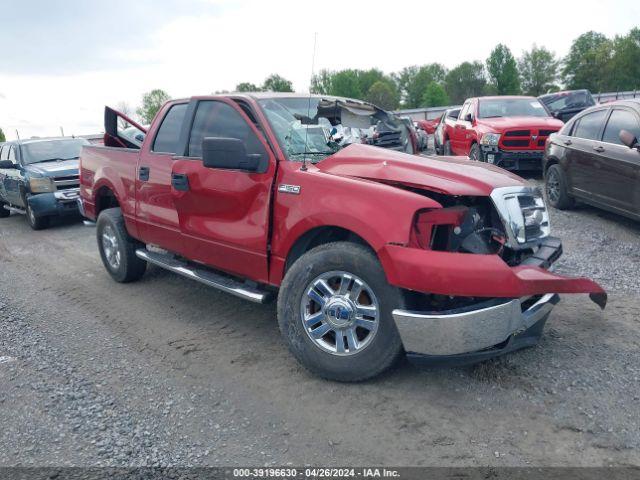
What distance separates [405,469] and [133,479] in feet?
4.57

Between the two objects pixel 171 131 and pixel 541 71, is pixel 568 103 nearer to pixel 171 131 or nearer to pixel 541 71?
pixel 171 131

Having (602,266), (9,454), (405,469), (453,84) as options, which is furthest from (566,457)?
(453,84)

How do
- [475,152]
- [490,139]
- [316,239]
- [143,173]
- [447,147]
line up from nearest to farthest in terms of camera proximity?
[316,239] → [143,173] → [490,139] → [475,152] → [447,147]

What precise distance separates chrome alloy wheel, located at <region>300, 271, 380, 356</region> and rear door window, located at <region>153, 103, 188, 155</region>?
2.21 meters

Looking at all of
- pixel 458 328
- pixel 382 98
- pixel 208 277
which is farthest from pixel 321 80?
pixel 382 98

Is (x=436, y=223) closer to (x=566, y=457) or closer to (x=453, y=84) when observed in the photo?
(x=566, y=457)

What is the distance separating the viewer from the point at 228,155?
3.97 m

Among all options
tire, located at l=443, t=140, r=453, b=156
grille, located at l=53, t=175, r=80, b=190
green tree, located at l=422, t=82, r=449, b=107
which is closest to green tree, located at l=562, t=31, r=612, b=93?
green tree, located at l=422, t=82, r=449, b=107

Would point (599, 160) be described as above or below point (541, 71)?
below

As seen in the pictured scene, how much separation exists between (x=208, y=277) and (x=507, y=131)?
7690 mm

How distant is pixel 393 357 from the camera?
3424mm

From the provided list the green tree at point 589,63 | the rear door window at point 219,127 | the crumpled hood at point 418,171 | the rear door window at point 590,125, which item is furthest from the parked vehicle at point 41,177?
the green tree at point 589,63

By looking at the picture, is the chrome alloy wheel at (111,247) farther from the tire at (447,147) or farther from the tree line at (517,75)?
the tree line at (517,75)

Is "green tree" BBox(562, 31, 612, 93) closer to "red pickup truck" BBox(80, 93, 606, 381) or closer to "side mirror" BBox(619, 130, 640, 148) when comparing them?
"side mirror" BBox(619, 130, 640, 148)
